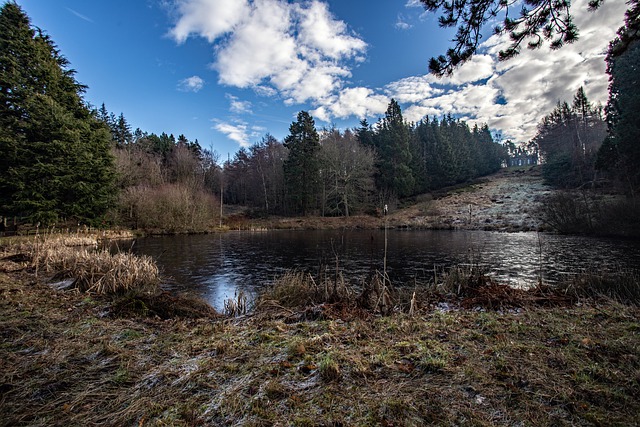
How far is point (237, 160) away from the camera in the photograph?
68.9m

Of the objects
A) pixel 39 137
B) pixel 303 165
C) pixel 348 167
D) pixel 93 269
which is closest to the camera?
pixel 93 269

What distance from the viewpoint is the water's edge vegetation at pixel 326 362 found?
2.39 metres

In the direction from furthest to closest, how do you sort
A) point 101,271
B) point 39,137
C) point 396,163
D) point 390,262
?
point 396,163
point 39,137
point 390,262
point 101,271

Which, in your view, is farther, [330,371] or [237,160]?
[237,160]

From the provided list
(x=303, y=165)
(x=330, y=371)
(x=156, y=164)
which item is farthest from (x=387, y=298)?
(x=156, y=164)

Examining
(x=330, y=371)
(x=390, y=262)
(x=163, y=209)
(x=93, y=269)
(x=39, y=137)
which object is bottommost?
(x=390, y=262)

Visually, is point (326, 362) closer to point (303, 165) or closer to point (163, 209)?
point (163, 209)

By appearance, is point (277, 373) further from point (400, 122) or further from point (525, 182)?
point (525, 182)

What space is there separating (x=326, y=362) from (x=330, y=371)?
6.1 inches

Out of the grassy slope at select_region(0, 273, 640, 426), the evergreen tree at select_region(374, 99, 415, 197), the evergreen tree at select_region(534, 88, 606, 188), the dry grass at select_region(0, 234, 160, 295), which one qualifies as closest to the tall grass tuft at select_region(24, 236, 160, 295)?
the dry grass at select_region(0, 234, 160, 295)

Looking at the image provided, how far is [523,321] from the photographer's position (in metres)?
4.64

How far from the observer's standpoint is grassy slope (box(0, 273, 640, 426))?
237cm

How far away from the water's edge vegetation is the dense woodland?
4.30 meters

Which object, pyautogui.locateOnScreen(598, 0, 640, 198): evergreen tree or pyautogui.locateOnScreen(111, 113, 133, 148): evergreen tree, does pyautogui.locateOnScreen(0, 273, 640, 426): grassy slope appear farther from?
pyautogui.locateOnScreen(111, 113, 133, 148): evergreen tree
